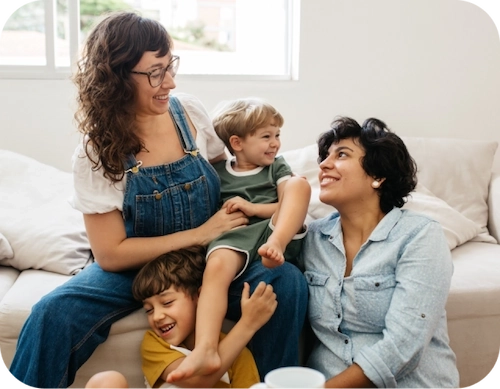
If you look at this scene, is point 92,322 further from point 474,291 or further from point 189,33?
point 189,33

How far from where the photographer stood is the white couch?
6.31 ft

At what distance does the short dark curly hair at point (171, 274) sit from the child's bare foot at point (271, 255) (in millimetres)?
213

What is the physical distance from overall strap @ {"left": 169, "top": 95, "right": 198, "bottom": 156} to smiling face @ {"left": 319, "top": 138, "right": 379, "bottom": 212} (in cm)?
40

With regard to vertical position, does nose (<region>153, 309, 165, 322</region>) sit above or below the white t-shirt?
below

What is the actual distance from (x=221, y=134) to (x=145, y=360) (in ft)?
2.45

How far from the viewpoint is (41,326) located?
174cm

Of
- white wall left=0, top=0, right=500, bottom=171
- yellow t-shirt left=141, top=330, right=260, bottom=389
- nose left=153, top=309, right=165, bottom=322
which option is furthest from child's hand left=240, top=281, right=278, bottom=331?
white wall left=0, top=0, right=500, bottom=171

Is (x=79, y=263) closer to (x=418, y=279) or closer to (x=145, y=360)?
(x=145, y=360)

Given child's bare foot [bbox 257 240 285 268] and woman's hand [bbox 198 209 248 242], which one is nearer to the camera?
child's bare foot [bbox 257 240 285 268]

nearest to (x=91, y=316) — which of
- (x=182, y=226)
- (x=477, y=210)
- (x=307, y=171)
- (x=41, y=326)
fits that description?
(x=41, y=326)

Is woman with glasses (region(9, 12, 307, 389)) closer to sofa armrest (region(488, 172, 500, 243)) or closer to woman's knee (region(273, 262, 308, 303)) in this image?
woman's knee (region(273, 262, 308, 303))

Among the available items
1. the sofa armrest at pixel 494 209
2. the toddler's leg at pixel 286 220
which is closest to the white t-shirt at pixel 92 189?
the toddler's leg at pixel 286 220

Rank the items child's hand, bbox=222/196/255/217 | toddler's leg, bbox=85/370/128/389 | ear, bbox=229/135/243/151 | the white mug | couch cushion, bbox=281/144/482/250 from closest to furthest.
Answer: the white mug
toddler's leg, bbox=85/370/128/389
child's hand, bbox=222/196/255/217
ear, bbox=229/135/243/151
couch cushion, bbox=281/144/482/250

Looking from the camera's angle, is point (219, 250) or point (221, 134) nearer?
point (219, 250)
